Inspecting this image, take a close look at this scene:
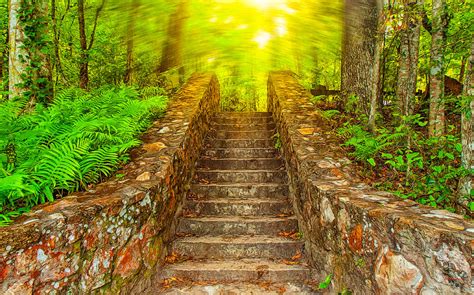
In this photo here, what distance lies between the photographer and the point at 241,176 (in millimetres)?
4777

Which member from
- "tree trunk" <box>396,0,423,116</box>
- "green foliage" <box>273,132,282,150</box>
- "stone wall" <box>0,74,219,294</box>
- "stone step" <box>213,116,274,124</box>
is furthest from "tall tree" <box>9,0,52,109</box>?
"tree trunk" <box>396,0,423,116</box>

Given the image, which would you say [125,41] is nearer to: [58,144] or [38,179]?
[58,144]

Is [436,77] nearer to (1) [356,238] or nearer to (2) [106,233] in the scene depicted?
(1) [356,238]

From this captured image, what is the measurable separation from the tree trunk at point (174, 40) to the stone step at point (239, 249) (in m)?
6.52

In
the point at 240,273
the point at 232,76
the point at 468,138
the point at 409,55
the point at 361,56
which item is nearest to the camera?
the point at 468,138

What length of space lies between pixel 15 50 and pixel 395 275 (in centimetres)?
518

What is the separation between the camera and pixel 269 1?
10.9 meters

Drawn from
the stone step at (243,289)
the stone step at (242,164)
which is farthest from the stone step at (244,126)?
the stone step at (243,289)

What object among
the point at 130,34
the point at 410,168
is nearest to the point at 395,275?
the point at 410,168

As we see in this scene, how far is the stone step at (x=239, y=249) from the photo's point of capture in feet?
11.4

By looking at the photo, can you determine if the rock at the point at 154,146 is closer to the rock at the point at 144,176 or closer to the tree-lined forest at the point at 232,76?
the tree-lined forest at the point at 232,76

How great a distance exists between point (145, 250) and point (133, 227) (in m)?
0.33

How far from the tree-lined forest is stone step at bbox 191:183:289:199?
44.7 inches

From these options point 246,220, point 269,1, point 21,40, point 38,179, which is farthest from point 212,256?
point 269,1
